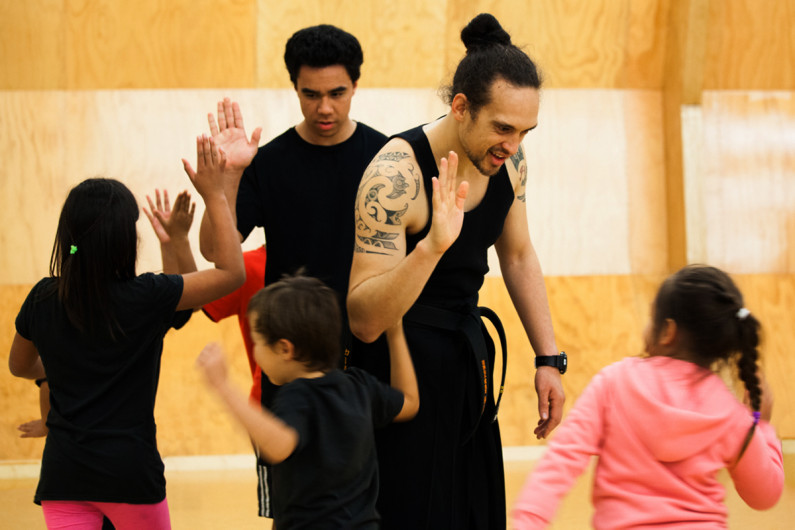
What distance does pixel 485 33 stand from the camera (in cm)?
241

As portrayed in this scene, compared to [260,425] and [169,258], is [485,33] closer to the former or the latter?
[169,258]

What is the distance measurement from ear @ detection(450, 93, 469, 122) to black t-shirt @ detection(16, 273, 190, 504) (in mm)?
859

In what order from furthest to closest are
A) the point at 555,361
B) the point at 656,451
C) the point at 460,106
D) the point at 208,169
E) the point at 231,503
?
the point at 231,503 → the point at 555,361 → the point at 208,169 → the point at 460,106 → the point at 656,451

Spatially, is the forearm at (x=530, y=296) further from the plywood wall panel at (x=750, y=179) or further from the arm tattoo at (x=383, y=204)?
the plywood wall panel at (x=750, y=179)

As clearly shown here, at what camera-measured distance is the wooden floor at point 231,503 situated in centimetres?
369

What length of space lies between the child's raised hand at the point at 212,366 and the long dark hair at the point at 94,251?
1.90 ft

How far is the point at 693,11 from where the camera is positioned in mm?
4570

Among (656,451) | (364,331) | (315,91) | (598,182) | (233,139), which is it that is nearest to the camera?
(656,451)

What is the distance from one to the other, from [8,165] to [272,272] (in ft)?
8.05

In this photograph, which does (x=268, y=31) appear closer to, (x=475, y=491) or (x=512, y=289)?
(x=512, y=289)

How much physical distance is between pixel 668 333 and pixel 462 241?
25.8 inches

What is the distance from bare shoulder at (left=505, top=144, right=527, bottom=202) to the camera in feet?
8.25

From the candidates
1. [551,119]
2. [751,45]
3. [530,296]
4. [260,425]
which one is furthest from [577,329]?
[260,425]

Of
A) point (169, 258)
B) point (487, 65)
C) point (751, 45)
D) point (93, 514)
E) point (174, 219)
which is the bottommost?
point (93, 514)
